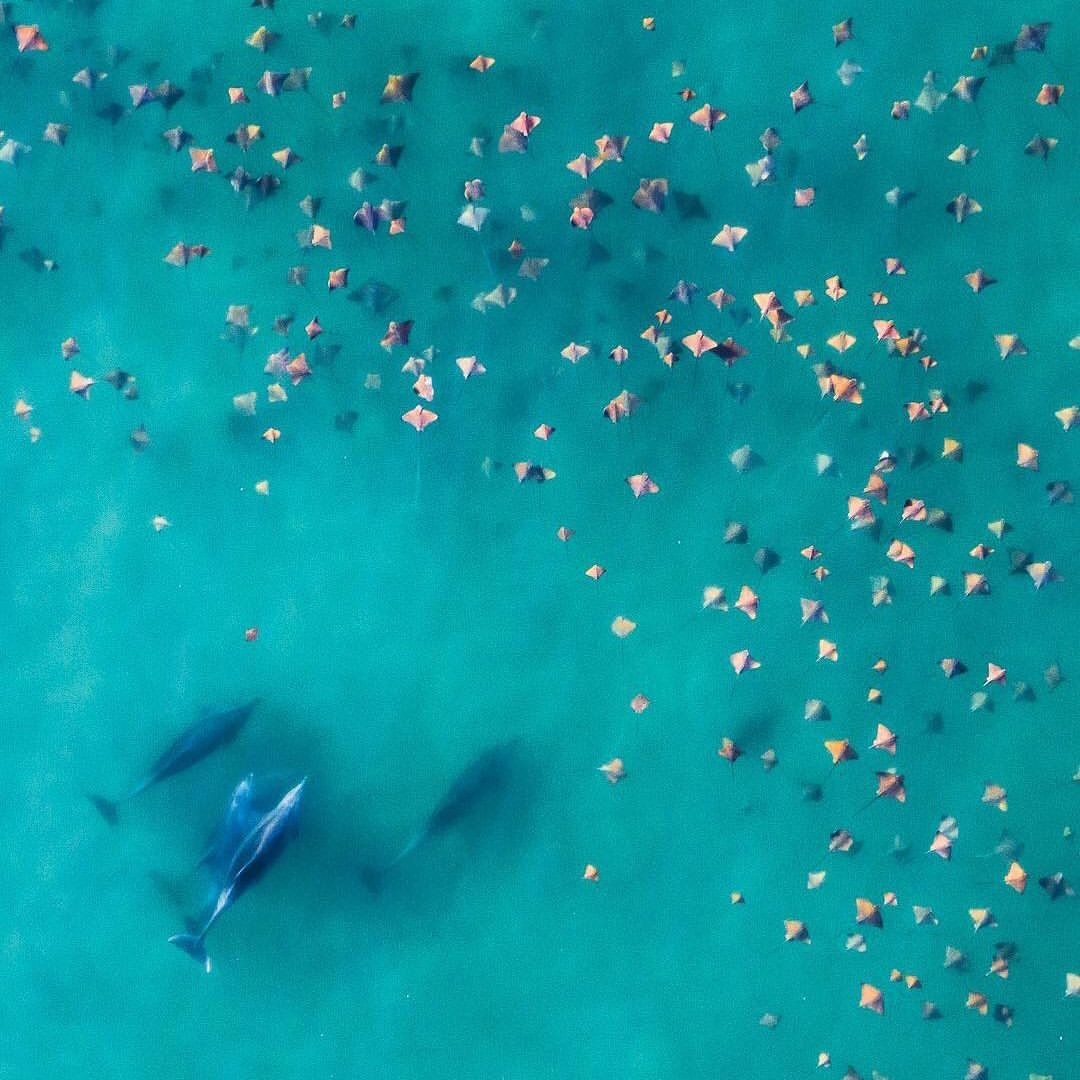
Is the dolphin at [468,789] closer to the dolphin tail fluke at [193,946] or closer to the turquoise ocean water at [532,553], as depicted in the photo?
the turquoise ocean water at [532,553]

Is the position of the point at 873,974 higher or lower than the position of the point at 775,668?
lower

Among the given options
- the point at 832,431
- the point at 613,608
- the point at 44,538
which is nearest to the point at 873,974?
the point at 613,608

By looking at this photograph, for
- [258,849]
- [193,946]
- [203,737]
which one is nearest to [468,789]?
[258,849]

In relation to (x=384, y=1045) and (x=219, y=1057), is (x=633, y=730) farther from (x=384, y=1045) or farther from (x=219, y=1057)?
(x=219, y=1057)

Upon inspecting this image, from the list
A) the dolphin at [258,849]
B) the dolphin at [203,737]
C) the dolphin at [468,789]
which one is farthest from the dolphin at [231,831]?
the dolphin at [468,789]

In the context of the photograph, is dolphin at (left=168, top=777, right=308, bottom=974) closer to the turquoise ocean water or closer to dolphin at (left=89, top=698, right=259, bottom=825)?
the turquoise ocean water

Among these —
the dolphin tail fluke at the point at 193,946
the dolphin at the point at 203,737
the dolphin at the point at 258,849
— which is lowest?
the dolphin tail fluke at the point at 193,946

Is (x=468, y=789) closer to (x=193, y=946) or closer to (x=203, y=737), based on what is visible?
(x=203, y=737)
